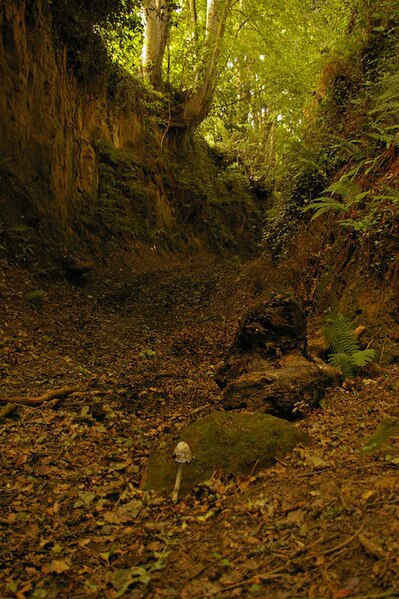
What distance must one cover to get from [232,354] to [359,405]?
1.87 m

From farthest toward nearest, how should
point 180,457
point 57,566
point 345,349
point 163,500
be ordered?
point 345,349 → point 163,500 → point 180,457 → point 57,566

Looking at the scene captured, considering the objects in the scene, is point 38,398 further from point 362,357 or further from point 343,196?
point 343,196

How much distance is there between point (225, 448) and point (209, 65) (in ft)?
58.4

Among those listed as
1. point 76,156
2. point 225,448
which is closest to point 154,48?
point 76,156

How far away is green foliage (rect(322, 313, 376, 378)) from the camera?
498 cm

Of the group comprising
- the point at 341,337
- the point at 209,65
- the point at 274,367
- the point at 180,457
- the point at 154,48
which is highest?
the point at 154,48

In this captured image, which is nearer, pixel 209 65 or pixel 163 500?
pixel 163 500

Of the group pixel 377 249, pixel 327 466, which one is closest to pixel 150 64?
pixel 377 249

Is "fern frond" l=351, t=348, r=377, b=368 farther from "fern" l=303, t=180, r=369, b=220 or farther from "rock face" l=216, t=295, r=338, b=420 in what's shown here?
→ "fern" l=303, t=180, r=369, b=220

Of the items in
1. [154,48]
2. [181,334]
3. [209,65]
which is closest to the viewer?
[181,334]

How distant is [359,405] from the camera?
4188mm

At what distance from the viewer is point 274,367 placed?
16.8 feet

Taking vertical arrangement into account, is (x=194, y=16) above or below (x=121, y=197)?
above

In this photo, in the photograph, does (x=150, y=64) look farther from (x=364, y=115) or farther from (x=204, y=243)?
(x=364, y=115)
